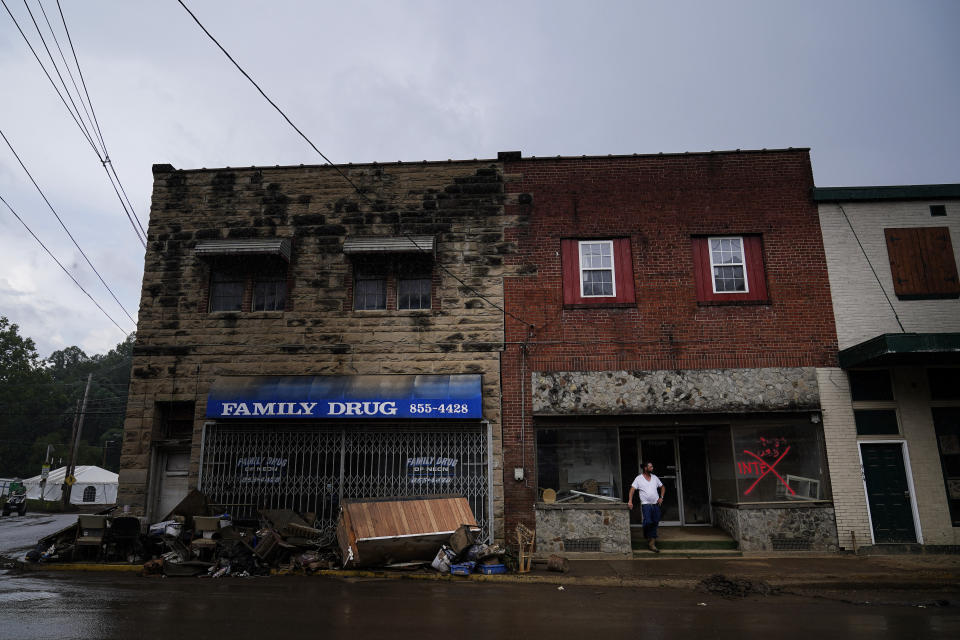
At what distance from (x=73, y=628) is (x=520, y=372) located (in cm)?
865

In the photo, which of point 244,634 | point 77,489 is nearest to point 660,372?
point 244,634

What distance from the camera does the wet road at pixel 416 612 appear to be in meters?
6.59

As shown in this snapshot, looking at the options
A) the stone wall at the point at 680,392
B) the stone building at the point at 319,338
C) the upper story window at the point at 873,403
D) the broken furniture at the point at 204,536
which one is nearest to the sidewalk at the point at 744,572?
the broken furniture at the point at 204,536

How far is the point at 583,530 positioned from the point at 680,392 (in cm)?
358

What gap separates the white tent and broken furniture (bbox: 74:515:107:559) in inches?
1377

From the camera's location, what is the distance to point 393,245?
13227 mm

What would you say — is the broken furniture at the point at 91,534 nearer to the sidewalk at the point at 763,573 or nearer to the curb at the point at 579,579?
the curb at the point at 579,579

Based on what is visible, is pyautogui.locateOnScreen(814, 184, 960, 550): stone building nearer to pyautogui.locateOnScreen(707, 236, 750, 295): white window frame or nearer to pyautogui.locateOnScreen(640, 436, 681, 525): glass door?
pyautogui.locateOnScreen(707, 236, 750, 295): white window frame

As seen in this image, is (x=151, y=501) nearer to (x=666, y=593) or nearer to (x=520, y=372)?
(x=520, y=372)

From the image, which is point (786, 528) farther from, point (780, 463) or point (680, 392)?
point (680, 392)

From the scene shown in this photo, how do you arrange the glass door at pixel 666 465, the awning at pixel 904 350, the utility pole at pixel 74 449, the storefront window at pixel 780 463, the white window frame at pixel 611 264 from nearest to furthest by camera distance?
the awning at pixel 904 350
the storefront window at pixel 780 463
the white window frame at pixel 611 264
the glass door at pixel 666 465
the utility pole at pixel 74 449

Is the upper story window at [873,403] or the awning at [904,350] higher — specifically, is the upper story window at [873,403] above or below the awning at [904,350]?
below

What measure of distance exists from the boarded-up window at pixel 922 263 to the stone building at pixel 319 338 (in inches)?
339

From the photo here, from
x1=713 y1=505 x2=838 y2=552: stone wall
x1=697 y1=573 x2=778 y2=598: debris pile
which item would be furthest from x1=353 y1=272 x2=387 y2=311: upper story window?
x1=713 y1=505 x2=838 y2=552: stone wall
